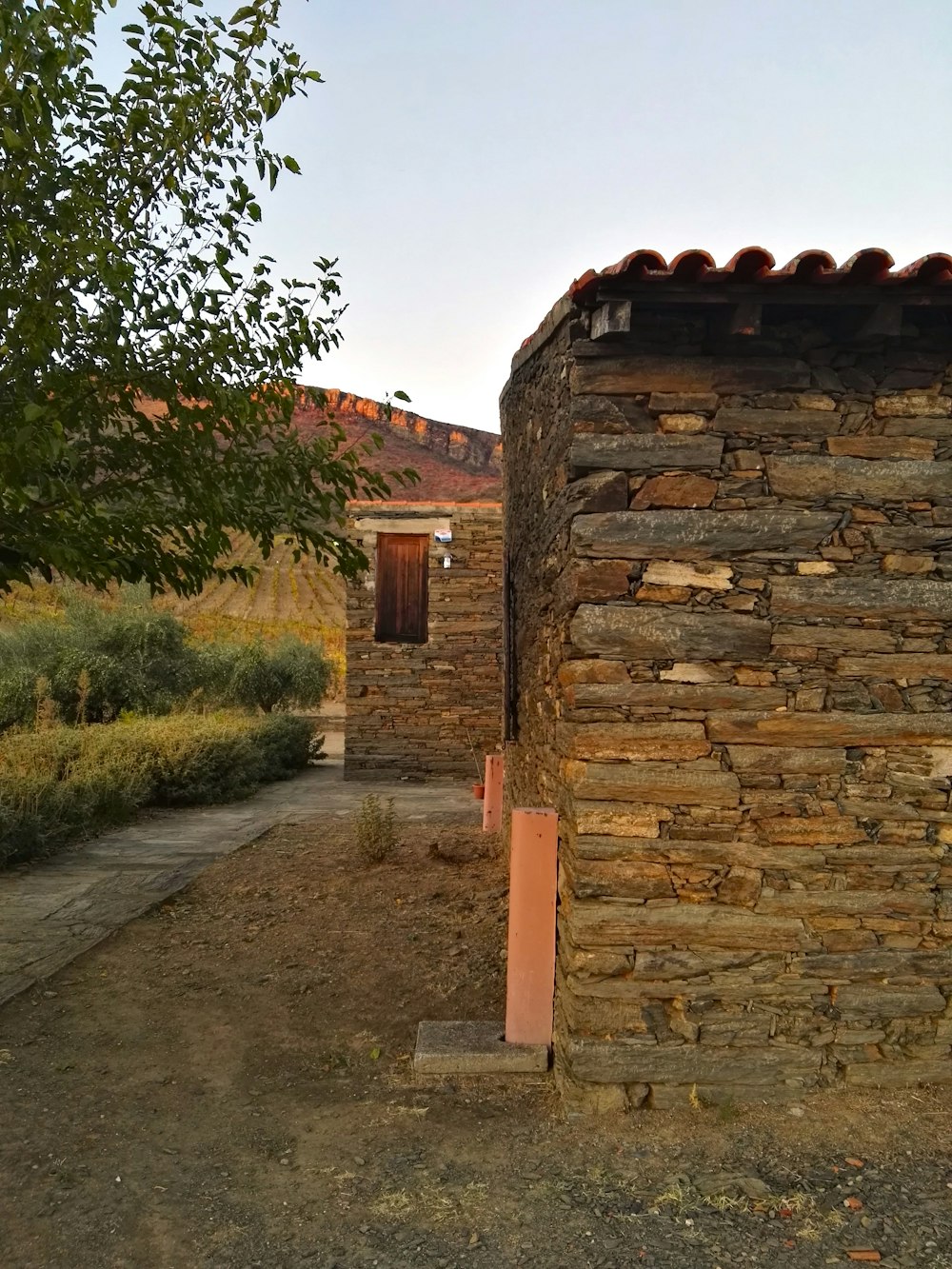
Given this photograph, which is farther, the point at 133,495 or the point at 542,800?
the point at 542,800

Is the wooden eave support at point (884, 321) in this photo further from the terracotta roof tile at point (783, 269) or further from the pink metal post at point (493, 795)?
the pink metal post at point (493, 795)

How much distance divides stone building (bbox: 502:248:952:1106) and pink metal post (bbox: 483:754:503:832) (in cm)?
519

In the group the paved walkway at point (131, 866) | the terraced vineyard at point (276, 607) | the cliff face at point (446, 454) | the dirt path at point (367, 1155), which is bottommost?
the paved walkway at point (131, 866)

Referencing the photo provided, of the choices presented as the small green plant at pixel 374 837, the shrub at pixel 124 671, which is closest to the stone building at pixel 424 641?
the shrub at pixel 124 671

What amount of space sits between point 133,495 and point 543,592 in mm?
2162

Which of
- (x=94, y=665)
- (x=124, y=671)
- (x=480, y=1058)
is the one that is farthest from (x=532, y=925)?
(x=124, y=671)

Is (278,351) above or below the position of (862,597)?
above

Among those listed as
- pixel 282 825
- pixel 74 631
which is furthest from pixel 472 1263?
pixel 74 631

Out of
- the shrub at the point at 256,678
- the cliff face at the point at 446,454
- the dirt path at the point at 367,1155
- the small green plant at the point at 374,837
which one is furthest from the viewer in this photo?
the cliff face at the point at 446,454

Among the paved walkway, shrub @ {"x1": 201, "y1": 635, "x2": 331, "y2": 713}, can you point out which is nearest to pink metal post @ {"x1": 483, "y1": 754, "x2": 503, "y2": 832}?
the paved walkway

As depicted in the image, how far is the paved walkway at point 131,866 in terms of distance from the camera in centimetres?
569

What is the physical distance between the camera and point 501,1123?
11.8ft

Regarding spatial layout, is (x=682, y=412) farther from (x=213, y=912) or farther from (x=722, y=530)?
(x=213, y=912)

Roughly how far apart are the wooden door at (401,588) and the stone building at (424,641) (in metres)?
0.01
